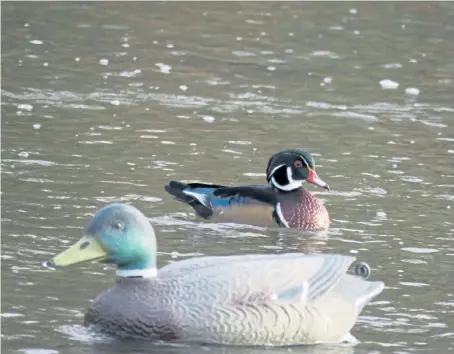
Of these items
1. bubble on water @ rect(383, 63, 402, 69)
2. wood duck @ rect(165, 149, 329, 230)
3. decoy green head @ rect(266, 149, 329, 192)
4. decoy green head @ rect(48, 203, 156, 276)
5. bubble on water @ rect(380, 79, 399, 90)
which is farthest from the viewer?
bubble on water @ rect(383, 63, 402, 69)

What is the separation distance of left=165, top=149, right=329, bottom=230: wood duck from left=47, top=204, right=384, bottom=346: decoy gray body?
3277mm

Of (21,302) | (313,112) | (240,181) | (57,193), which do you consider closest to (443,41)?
(313,112)

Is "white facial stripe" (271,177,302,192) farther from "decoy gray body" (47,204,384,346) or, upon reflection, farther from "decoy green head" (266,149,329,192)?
"decoy gray body" (47,204,384,346)

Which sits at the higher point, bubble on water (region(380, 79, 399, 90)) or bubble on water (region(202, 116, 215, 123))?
bubble on water (region(380, 79, 399, 90))

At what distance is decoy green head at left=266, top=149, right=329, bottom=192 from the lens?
12.2 m

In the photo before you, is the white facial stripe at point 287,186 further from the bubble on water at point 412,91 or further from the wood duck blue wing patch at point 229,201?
the bubble on water at point 412,91

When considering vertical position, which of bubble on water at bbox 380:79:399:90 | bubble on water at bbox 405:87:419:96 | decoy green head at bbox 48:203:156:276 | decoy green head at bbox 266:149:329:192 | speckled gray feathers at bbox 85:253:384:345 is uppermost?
bubble on water at bbox 380:79:399:90

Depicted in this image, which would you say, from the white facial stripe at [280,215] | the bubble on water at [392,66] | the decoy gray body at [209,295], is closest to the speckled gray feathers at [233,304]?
the decoy gray body at [209,295]

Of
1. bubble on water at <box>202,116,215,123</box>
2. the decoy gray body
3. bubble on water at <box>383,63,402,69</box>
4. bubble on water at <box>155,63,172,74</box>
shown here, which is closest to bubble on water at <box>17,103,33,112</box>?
bubble on water at <box>202,116,215,123</box>

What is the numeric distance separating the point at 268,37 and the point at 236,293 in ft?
40.6

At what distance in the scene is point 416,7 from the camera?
2303 centimetres

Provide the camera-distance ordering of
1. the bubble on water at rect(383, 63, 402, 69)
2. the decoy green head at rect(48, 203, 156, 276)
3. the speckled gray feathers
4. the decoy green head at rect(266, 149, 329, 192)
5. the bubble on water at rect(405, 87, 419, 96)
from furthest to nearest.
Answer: the bubble on water at rect(383, 63, 402, 69)
the bubble on water at rect(405, 87, 419, 96)
the decoy green head at rect(266, 149, 329, 192)
the decoy green head at rect(48, 203, 156, 276)
the speckled gray feathers

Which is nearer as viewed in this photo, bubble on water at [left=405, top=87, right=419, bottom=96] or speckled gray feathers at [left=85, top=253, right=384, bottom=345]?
speckled gray feathers at [left=85, top=253, right=384, bottom=345]

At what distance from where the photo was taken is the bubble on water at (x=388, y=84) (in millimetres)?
17812
